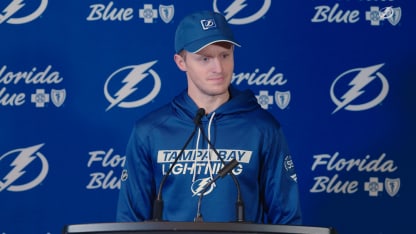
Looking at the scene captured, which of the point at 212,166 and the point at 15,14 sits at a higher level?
the point at 15,14

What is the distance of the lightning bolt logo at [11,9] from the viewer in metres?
3.97

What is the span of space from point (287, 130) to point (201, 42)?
1.20m

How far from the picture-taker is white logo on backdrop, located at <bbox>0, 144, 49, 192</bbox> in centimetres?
396

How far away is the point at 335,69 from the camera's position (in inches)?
159

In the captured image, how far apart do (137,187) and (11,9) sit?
1.44 metres

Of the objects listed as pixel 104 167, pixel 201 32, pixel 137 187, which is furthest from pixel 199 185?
pixel 104 167

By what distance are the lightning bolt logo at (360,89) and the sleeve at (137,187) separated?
4.35 feet

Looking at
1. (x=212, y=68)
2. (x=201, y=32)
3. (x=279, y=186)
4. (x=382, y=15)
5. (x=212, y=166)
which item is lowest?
(x=279, y=186)

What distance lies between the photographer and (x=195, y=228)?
1.97m

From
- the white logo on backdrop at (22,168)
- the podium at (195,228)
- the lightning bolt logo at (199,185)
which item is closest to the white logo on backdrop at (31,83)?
the white logo on backdrop at (22,168)

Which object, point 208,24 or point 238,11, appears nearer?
point 208,24

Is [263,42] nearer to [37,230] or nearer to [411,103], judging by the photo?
[411,103]

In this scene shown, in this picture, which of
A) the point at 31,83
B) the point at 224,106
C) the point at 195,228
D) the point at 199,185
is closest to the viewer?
the point at 195,228

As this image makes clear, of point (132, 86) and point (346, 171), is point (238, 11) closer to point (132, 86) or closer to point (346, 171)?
point (132, 86)
